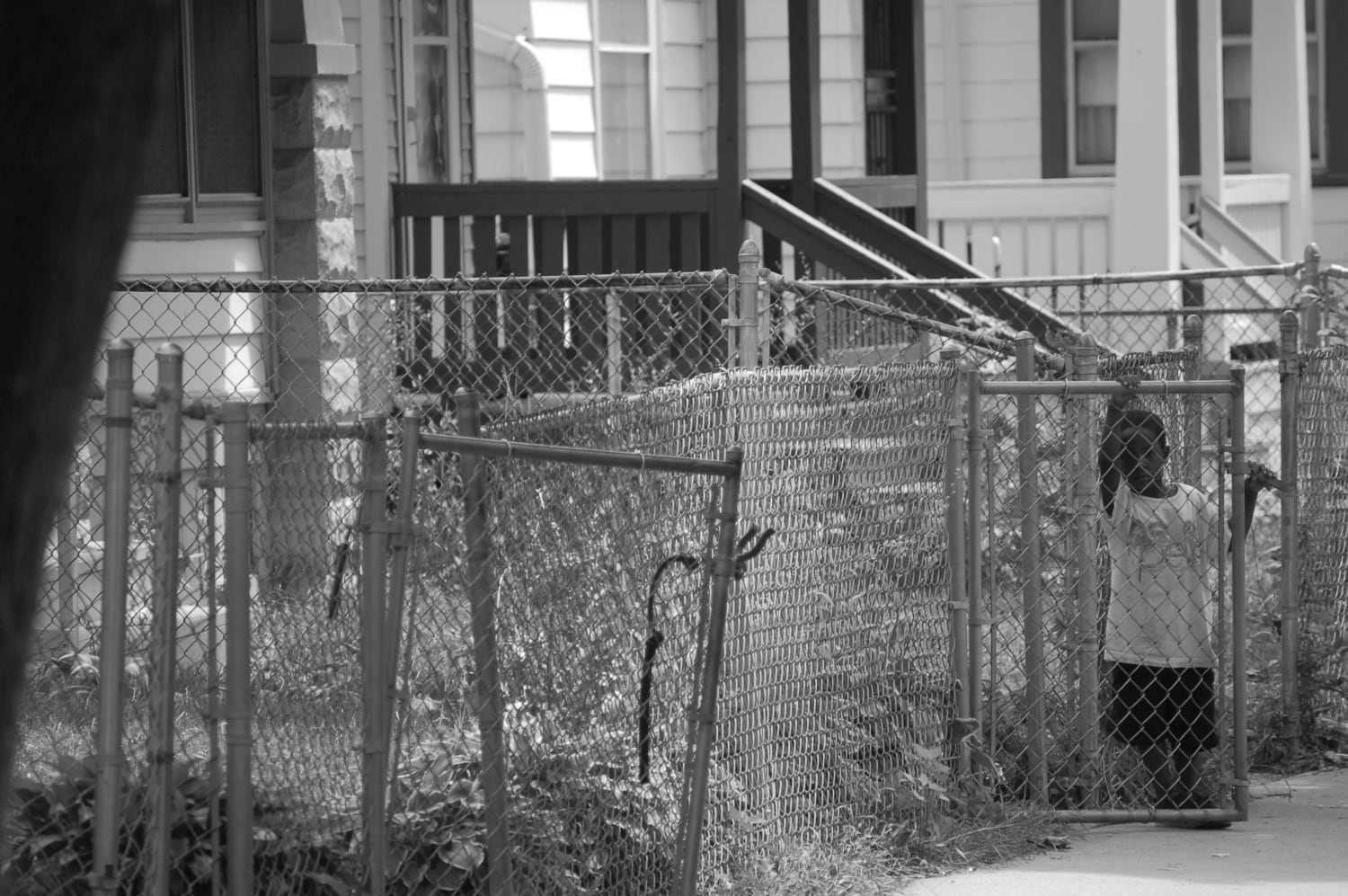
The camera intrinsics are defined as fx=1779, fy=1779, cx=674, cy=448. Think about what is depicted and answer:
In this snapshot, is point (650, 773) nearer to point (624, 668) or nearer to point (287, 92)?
point (624, 668)

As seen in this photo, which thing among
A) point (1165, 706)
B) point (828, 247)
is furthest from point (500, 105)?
point (1165, 706)

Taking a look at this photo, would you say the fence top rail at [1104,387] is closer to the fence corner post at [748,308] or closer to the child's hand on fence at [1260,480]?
the fence corner post at [748,308]

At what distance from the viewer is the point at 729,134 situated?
32.7 ft

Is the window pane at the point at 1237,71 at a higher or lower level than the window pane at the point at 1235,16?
lower

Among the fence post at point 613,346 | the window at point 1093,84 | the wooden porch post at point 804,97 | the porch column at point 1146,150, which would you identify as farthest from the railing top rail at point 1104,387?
the window at point 1093,84

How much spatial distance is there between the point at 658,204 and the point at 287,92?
87.5 inches

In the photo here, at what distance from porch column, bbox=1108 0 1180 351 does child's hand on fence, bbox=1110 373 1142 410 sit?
6.43 meters

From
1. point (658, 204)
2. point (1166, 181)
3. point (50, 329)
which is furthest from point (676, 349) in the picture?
point (50, 329)

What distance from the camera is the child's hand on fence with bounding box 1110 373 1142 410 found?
5.95m

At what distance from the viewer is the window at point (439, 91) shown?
43.1ft

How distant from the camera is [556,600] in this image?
4.39 metres

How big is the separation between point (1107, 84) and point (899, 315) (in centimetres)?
1073

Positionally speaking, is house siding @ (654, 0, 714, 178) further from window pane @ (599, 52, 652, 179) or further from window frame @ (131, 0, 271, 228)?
window frame @ (131, 0, 271, 228)

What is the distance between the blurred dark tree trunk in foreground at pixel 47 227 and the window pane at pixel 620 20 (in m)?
13.6
